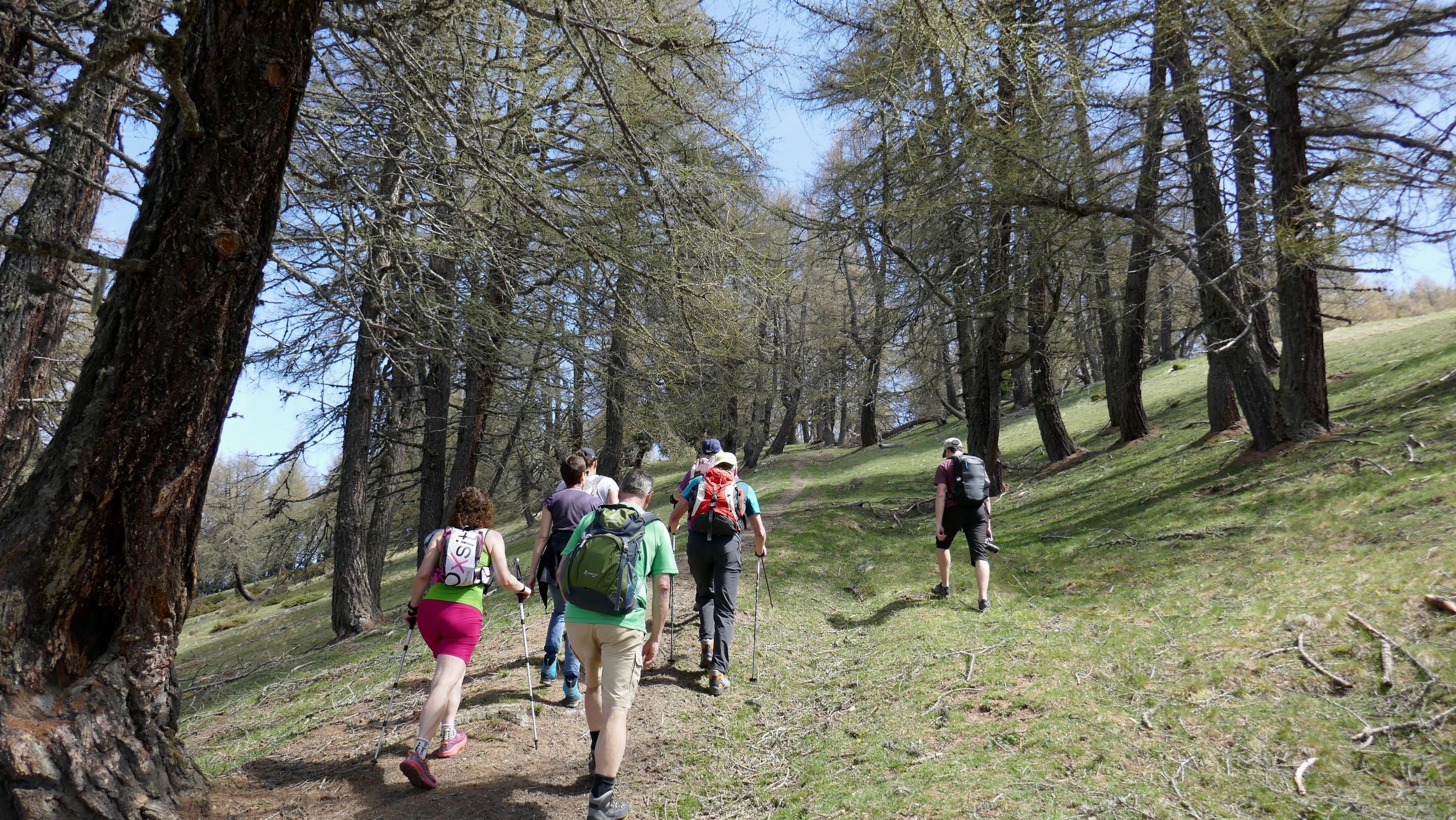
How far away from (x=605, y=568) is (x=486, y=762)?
5.71 ft

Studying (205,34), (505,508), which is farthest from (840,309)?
(205,34)

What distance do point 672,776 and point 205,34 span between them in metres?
4.49

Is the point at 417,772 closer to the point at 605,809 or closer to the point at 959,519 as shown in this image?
the point at 605,809

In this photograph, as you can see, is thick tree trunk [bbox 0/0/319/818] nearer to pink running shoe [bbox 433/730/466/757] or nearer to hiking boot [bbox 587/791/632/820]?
pink running shoe [bbox 433/730/466/757]

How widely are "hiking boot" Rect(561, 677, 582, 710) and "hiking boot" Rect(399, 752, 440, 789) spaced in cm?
141

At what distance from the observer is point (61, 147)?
541 cm

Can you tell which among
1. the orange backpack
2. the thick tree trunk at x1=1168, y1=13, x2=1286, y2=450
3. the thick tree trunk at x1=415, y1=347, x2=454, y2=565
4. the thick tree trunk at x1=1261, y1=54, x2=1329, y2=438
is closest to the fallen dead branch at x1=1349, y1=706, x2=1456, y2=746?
the orange backpack

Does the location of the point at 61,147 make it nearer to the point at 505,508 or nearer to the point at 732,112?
the point at 732,112

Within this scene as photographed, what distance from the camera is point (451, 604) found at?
175 inches

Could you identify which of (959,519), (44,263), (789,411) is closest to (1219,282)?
(959,519)

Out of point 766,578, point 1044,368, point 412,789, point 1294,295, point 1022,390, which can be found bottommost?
point 412,789

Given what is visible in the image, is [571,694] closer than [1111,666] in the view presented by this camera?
No

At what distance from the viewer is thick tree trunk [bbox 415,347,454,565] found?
11234 mm

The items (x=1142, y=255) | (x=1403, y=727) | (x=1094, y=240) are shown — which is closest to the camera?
(x=1403, y=727)
